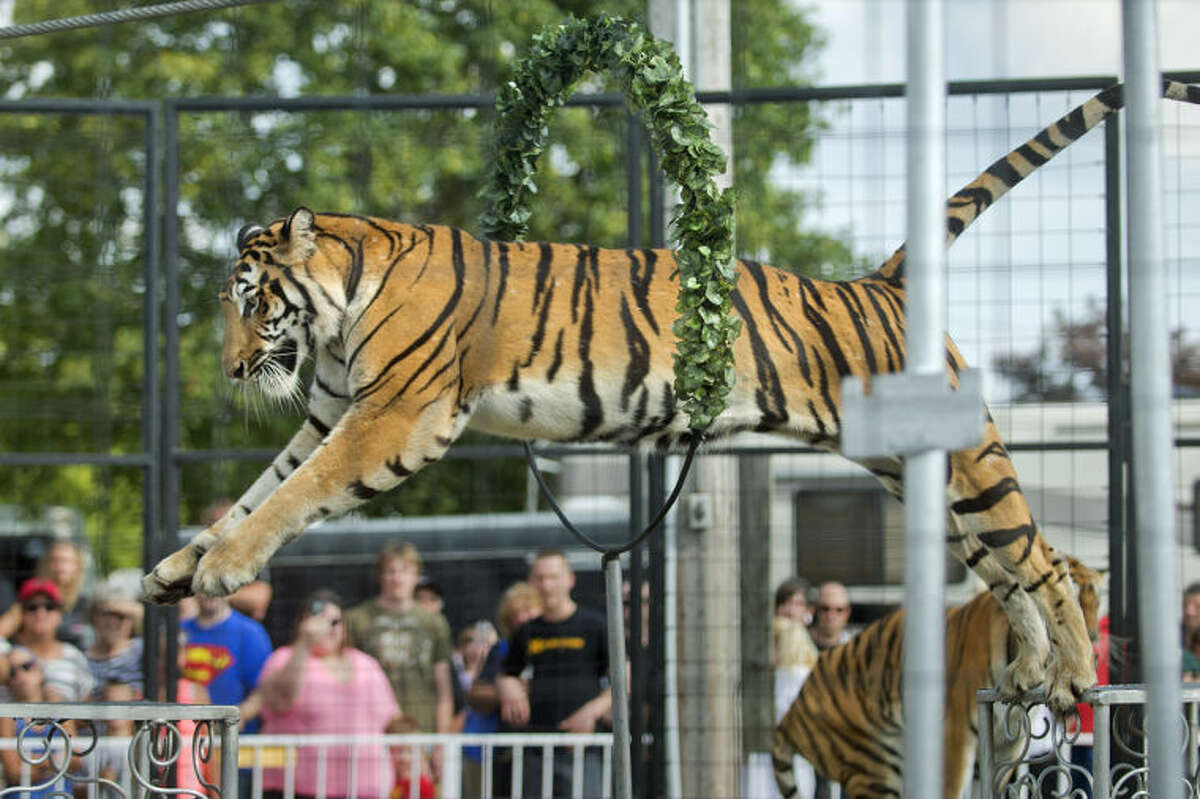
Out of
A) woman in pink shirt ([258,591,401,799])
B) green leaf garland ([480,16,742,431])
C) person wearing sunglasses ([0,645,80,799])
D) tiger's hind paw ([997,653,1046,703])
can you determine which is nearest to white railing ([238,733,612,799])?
woman in pink shirt ([258,591,401,799])

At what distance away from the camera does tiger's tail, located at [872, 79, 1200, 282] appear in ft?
16.1

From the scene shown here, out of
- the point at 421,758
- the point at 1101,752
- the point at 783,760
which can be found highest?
the point at 1101,752

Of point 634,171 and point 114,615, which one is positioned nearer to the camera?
point 634,171

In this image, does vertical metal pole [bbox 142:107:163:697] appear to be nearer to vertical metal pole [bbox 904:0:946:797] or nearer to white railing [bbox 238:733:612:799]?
white railing [bbox 238:733:612:799]

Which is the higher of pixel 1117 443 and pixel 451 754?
pixel 1117 443

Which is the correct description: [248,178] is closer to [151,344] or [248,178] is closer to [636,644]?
[151,344]

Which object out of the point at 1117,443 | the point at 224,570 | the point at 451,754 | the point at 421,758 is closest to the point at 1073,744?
the point at 1117,443

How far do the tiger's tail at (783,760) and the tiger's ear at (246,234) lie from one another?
3.18 metres

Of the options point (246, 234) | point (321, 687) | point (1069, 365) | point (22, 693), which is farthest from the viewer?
point (321, 687)

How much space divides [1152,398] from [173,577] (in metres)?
2.55

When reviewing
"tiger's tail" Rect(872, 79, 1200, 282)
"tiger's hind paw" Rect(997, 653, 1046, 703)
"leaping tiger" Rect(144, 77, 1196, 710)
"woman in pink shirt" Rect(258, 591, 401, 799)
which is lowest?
"woman in pink shirt" Rect(258, 591, 401, 799)

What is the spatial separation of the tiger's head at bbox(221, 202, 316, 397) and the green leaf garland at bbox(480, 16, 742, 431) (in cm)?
95

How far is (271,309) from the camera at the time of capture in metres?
4.11

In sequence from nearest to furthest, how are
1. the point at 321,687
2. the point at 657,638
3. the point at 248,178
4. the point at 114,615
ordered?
the point at 657,638
the point at 321,687
the point at 114,615
the point at 248,178
